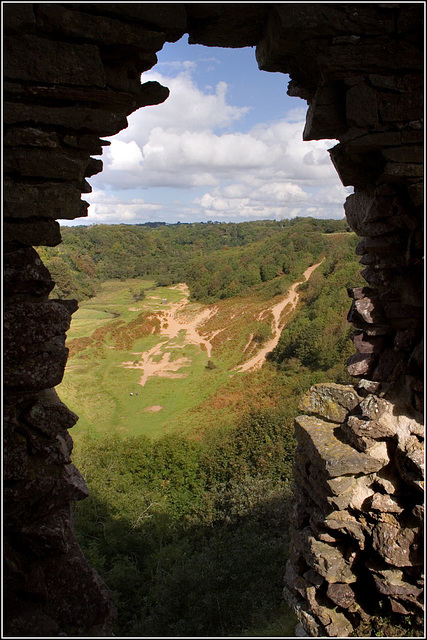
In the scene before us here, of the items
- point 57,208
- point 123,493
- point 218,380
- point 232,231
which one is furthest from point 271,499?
point 232,231

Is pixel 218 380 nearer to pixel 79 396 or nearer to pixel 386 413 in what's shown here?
pixel 79 396

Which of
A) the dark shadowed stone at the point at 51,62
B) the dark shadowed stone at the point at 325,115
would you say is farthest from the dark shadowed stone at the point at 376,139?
the dark shadowed stone at the point at 51,62

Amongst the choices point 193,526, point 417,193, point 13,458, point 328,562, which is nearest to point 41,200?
point 13,458

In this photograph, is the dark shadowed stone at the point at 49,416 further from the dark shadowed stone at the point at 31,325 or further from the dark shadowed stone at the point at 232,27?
the dark shadowed stone at the point at 232,27

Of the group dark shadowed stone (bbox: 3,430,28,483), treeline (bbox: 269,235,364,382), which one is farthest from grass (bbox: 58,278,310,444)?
dark shadowed stone (bbox: 3,430,28,483)

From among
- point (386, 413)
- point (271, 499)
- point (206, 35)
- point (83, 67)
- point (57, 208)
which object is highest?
point (206, 35)

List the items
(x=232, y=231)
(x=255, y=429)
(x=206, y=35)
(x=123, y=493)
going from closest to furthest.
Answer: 1. (x=206, y=35)
2. (x=123, y=493)
3. (x=255, y=429)
4. (x=232, y=231)

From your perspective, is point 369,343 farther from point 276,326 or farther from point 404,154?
point 276,326
